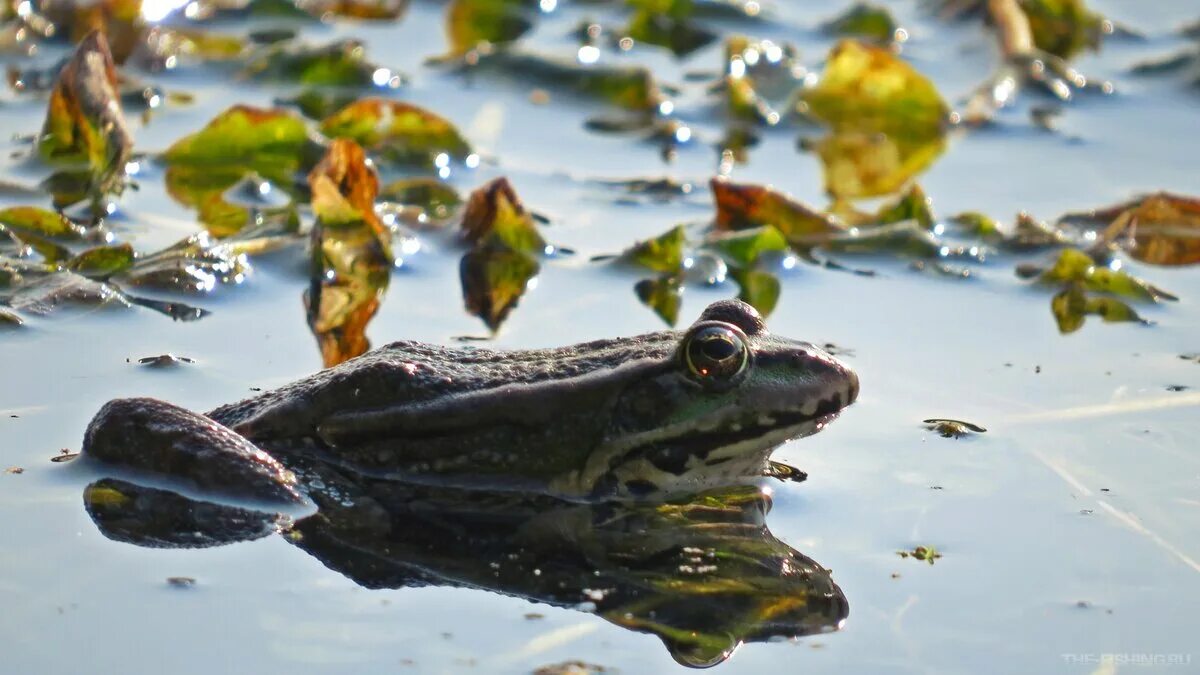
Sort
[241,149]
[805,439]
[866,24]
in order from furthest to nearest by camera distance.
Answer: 1. [866,24]
2. [241,149]
3. [805,439]

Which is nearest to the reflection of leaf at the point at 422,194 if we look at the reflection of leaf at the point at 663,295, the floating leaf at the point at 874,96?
the reflection of leaf at the point at 663,295

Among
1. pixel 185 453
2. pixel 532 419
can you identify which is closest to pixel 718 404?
pixel 532 419

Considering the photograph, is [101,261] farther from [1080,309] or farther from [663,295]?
[1080,309]

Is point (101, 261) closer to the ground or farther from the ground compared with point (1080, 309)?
closer to the ground

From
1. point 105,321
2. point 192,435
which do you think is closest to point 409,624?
point 192,435

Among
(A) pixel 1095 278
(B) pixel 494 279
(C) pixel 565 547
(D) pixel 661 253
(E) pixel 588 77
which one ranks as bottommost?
(C) pixel 565 547

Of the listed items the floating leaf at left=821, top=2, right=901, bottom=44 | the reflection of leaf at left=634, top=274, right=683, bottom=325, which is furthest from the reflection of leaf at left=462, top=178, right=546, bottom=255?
the floating leaf at left=821, top=2, right=901, bottom=44

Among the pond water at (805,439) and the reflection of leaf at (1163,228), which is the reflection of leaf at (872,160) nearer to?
the pond water at (805,439)
